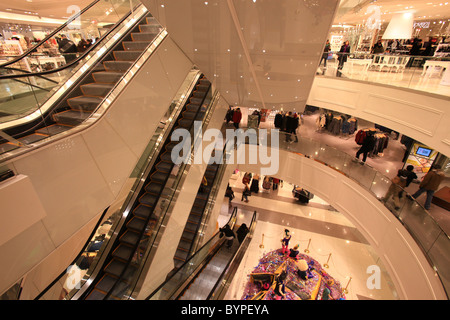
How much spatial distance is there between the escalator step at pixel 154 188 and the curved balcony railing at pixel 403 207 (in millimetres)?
5370

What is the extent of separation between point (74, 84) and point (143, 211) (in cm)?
327

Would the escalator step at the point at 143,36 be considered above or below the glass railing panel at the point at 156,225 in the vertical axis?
above

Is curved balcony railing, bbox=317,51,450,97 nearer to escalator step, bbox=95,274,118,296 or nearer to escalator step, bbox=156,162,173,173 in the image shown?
escalator step, bbox=156,162,173,173

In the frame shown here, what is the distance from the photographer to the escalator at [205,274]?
5.02m

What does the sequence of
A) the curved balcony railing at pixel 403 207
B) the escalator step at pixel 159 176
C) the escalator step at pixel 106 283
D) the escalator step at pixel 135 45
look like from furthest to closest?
the escalator step at pixel 159 176 → the escalator step at pixel 135 45 → the escalator step at pixel 106 283 → the curved balcony railing at pixel 403 207

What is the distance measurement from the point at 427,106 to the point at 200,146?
19.2 feet

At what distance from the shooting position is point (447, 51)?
7754mm

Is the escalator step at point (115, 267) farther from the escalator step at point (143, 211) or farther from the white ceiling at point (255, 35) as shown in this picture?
the white ceiling at point (255, 35)

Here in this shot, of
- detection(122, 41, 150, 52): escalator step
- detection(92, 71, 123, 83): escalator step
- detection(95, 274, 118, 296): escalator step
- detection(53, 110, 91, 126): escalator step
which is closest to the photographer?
detection(53, 110, 91, 126): escalator step

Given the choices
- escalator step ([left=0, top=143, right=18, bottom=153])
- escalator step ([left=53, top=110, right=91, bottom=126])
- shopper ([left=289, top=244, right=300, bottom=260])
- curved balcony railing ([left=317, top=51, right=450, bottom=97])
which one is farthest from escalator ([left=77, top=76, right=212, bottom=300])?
curved balcony railing ([left=317, top=51, right=450, bottom=97])

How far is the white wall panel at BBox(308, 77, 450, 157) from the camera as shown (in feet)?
16.6

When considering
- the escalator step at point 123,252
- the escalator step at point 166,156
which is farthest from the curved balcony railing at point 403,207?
the escalator step at point 123,252
